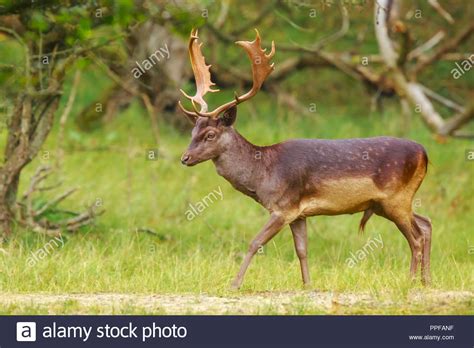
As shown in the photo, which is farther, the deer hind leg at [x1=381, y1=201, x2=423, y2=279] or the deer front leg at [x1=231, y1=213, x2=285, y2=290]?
the deer hind leg at [x1=381, y1=201, x2=423, y2=279]

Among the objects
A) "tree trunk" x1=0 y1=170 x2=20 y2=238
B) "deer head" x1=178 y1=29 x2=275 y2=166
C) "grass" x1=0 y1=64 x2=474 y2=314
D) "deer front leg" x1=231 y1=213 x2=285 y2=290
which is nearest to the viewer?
"deer front leg" x1=231 y1=213 x2=285 y2=290

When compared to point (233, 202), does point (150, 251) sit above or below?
below

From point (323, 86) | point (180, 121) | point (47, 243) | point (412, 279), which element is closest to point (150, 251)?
point (47, 243)

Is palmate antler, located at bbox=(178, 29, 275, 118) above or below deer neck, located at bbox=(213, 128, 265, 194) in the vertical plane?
above

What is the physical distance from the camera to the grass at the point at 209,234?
29.3 ft

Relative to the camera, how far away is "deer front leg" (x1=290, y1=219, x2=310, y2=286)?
9.05 m

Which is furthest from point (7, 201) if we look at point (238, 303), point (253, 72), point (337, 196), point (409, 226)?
point (409, 226)

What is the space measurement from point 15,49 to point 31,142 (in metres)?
6.10

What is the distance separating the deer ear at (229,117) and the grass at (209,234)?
1.32m

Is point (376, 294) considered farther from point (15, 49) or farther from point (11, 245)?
point (15, 49)

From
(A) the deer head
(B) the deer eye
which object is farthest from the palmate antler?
(B) the deer eye

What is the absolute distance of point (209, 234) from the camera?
40.2 feet

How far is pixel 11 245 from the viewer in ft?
33.6

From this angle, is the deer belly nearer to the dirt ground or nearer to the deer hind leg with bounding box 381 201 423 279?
the deer hind leg with bounding box 381 201 423 279
